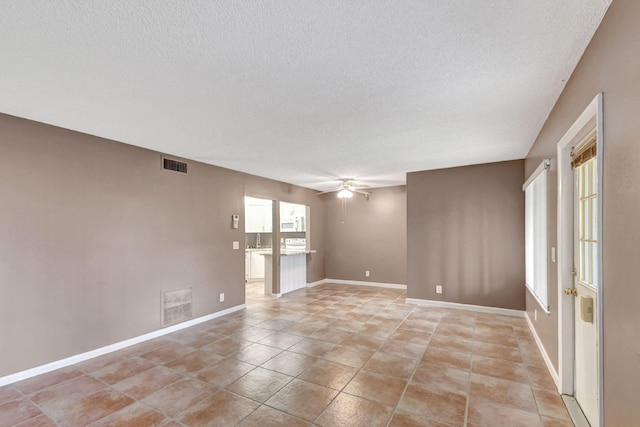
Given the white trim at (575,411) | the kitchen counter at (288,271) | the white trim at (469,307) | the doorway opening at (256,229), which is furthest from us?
the doorway opening at (256,229)

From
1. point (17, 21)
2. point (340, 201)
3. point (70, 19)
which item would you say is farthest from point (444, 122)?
point (340, 201)

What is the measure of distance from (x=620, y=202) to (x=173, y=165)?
4610 millimetres

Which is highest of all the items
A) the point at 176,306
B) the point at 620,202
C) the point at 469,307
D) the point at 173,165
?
the point at 173,165

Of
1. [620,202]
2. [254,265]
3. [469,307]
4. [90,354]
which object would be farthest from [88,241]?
[469,307]

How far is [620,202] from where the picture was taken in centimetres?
135

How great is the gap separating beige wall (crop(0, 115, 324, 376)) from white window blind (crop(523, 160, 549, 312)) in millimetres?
4456

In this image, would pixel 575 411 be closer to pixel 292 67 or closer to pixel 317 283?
pixel 292 67

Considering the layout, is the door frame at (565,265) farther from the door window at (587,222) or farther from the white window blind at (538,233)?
the white window blind at (538,233)

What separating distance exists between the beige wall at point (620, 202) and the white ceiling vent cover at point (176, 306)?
445cm

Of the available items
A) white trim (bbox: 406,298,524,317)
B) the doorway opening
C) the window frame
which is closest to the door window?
the window frame

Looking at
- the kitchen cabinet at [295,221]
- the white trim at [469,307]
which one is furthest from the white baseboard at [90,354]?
the white trim at [469,307]

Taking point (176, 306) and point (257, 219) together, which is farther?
point (257, 219)

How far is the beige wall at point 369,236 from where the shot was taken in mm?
7156

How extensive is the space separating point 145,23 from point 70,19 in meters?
0.37
